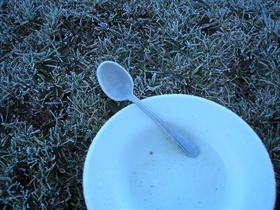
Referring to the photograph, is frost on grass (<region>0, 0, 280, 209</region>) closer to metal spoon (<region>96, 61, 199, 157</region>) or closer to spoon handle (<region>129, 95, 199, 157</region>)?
metal spoon (<region>96, 61, 199, 157</region>)

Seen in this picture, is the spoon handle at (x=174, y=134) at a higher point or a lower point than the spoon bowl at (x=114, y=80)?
higher

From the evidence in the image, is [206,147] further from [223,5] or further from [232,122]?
[223,5]

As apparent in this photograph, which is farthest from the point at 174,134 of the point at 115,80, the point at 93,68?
the point at 93,68

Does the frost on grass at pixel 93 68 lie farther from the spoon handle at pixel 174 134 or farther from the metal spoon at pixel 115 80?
the spoon handle at pixel 174 134

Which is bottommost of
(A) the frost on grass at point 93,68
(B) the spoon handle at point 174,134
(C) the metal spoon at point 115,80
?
(A) the frost on grass at point 93,68

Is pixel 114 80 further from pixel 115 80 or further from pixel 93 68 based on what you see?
pixel 93 68

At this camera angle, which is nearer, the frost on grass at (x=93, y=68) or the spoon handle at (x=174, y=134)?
the spoon handle at (x=174, y=134)

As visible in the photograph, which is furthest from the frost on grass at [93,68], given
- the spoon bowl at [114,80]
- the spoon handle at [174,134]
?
the spoon handle at [174,134]
